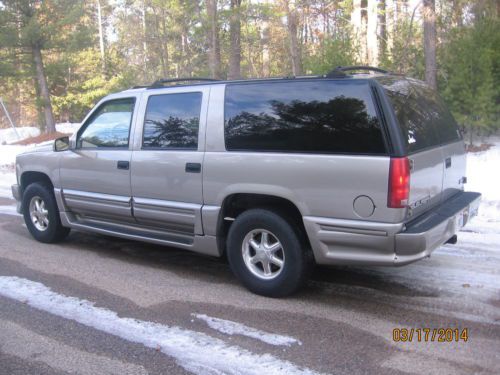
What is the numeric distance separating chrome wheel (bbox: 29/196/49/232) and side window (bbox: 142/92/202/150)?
6.85ft

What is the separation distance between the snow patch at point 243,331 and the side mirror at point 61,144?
120 inches

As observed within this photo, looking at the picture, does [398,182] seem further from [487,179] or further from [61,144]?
[487,179]

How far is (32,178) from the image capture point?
6.55m

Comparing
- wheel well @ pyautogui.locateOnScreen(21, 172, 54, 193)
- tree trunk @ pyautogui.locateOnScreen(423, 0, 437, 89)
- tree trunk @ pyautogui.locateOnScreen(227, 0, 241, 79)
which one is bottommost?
wheel well @ pyautogui.locateOnScreen(21, 172, 54, 193)

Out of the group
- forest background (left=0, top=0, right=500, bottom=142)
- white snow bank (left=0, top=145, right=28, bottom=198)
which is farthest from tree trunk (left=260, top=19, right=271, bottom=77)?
white snow bank (left=0, top=145, right=28, bottom=198)

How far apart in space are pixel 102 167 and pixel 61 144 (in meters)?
0.93

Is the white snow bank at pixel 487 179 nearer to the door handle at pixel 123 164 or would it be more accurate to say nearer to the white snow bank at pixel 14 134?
the door handle at pixel 123 164

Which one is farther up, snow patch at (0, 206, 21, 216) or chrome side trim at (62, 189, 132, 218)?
chrome side trim at (62, 189, 132, 218)

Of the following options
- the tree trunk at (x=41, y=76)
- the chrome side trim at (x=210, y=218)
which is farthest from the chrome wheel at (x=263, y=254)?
the tree trunk at (x=41, y=76)

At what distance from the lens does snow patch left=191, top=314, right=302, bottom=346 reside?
3.58m

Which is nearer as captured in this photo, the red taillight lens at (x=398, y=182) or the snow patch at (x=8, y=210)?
the red taillight lens at (x=398, y=182)

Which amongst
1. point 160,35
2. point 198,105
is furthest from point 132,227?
point 160,35

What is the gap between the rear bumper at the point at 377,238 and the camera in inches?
145

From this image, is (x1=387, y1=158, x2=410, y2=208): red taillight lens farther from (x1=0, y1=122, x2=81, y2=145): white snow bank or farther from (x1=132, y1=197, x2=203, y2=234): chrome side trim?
(x1=0, y1=122, x2=81, y2=145): white snow bank
